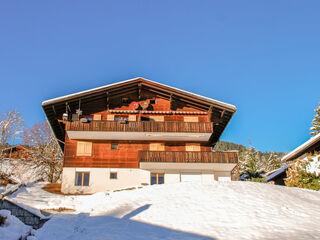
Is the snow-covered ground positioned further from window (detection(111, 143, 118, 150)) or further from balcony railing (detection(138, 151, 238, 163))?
window (detection(111, 143, 118, 150))

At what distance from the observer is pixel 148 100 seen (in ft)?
94.6

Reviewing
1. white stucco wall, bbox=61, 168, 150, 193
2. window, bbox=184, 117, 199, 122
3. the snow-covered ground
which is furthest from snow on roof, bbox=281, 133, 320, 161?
white stucco wall, bbox=61, 168, 150, 193

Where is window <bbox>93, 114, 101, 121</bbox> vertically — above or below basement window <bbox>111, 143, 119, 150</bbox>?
above

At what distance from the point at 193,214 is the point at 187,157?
40.2 feet

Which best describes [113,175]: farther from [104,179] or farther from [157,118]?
[157,118]

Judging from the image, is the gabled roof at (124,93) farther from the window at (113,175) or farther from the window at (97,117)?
the window at (113,175)

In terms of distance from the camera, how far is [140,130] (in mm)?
25875

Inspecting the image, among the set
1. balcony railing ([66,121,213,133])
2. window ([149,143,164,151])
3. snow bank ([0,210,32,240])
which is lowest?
snow bank ([0,210,32,240])

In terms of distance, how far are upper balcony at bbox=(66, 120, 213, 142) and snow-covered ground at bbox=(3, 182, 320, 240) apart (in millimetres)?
7279

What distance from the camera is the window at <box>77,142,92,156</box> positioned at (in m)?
26.1

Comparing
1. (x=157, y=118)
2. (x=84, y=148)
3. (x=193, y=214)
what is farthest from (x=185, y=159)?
(x=193, y=214)

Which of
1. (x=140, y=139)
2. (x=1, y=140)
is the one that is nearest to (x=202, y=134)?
(x=140, y=139)

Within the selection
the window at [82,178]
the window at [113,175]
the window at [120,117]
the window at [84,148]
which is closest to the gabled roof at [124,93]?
the window at [120,117]

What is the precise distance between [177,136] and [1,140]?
27.3 metres
